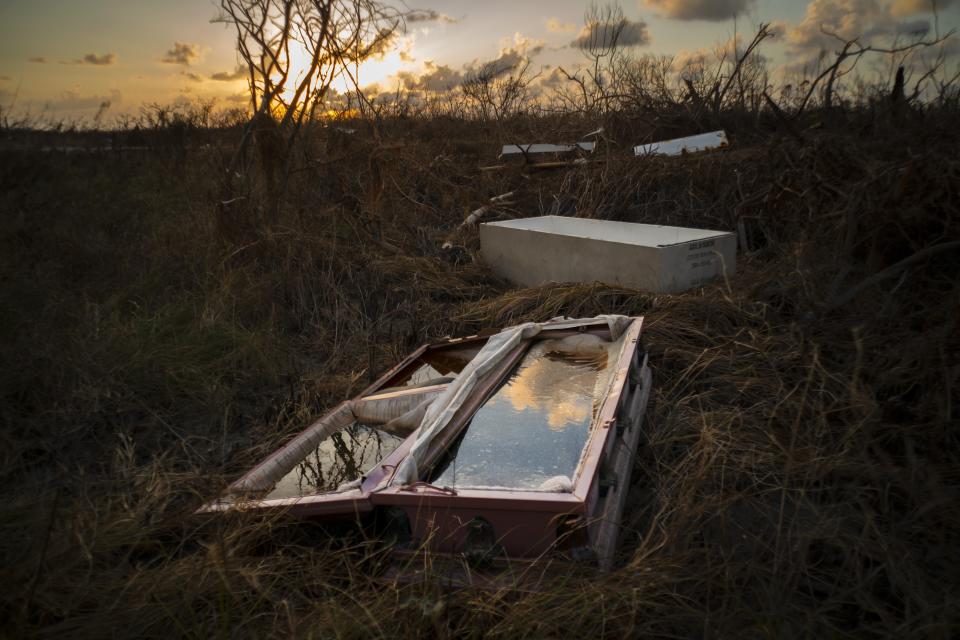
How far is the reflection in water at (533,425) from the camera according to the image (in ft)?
7.88

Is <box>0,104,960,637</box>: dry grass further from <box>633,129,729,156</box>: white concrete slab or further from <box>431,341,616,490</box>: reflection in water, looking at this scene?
<box>633,129,729,156</box>: white concrete slab

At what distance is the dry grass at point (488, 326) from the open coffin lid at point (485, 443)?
18cm

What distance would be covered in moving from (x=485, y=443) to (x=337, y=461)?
73 centimetres

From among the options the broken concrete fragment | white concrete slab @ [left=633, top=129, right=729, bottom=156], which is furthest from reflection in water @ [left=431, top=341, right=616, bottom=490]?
the broken concrete fragment

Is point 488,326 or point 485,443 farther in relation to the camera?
point 488,326

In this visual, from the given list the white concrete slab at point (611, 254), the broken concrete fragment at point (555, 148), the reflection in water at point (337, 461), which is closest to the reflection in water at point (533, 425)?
the reflection in water at point (337, 461)

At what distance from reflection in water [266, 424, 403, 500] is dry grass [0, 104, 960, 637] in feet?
1.04

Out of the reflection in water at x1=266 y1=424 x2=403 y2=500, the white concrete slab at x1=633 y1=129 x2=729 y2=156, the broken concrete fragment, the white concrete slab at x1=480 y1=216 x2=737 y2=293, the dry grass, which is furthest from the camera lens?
the broken concrete fragment

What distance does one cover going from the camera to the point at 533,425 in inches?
109

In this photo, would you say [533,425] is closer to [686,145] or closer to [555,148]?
[686,145]

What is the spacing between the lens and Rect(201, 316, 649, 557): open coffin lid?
2090mm

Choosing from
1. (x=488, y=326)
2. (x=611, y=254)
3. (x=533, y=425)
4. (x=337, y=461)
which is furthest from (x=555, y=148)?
(x=337, y=461)

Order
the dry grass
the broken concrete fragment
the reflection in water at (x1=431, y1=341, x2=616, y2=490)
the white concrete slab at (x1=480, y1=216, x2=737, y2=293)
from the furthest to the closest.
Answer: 1. the broken concrete fragment
2. the white concrete slab at (x1=480, y1=216, x2=737, y2=293)
3. the reflection in water at (x1=431, y1=341, x2=616, y2=490)
4. the dry grass

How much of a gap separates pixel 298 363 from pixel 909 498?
3529mm
